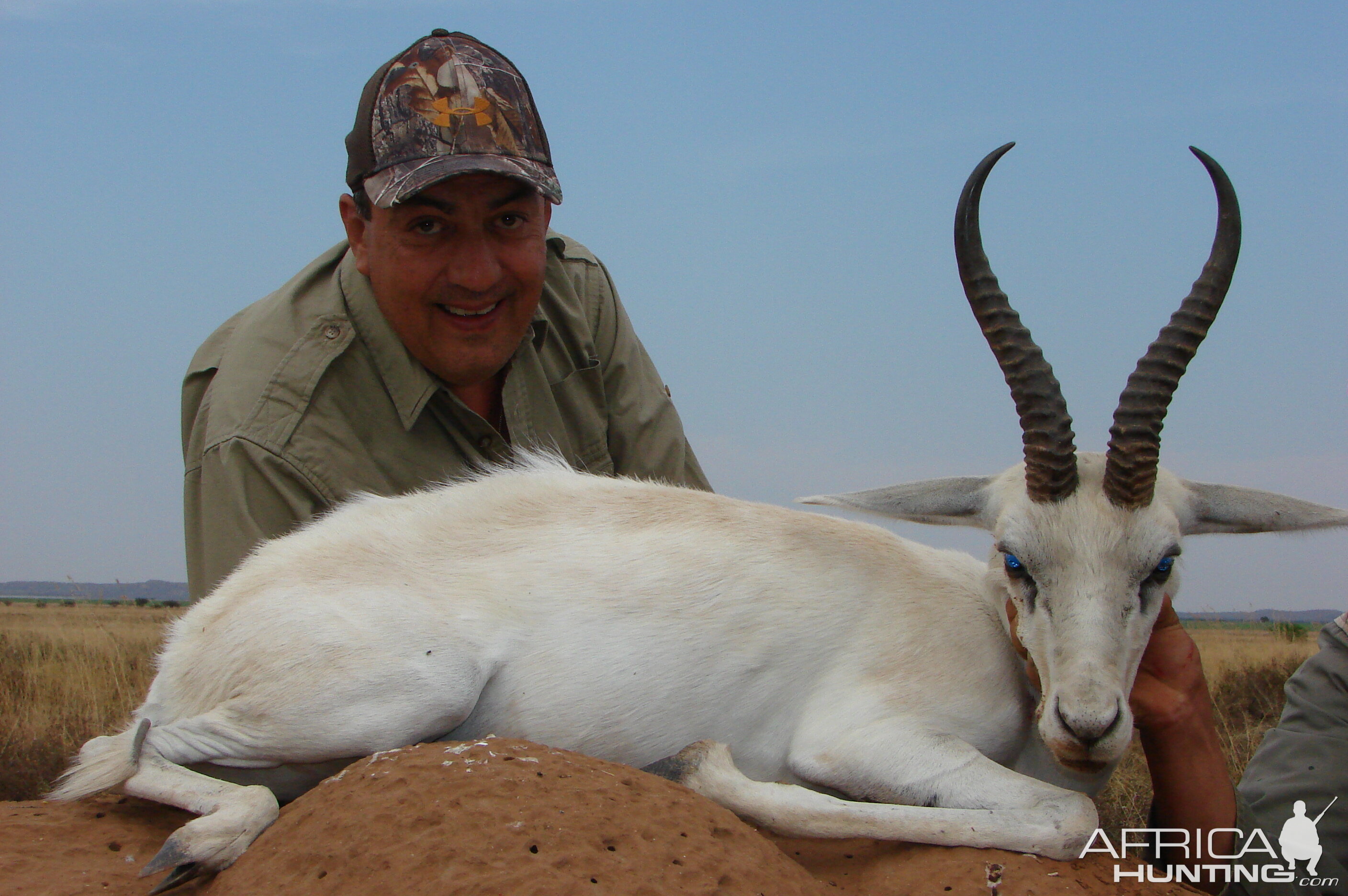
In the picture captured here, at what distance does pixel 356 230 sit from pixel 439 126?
2.57ft

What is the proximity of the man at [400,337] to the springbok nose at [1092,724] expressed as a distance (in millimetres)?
2917

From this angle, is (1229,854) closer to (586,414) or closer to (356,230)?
(586,414)

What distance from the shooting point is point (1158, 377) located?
3.80m

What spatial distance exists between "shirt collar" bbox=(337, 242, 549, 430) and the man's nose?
0.55 m

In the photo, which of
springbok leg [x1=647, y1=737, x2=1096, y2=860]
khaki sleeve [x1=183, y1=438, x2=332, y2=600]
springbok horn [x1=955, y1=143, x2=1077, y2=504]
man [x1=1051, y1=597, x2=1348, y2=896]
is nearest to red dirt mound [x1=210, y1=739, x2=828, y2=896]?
springbok leg [x1=647, y1=737, x2=1096, y2=860]

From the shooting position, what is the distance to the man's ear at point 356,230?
5328 millimetres

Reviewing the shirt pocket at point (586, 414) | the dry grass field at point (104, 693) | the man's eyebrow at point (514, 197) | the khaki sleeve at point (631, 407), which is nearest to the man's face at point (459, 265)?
the man's eyebrow at point (514, 197)

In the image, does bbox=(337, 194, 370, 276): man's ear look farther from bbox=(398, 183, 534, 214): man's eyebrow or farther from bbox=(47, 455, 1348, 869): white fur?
bbox=(47, 455, 1348, 869): white fur

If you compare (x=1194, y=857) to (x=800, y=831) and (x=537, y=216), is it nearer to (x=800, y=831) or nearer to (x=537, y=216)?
(x=800, y=831)

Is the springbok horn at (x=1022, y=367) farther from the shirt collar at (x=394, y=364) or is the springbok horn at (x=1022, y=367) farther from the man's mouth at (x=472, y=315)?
the shirt collar at (x=394, y=364)

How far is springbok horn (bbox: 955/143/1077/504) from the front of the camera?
3.82 metres

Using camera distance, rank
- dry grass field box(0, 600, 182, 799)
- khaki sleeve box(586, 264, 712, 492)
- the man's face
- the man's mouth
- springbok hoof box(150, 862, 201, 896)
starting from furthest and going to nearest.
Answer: dry grass field box(0, 600, 182, 799)
khaki sleeve box(586, 264, 712, 492)
the man's mouth
the man's face
springbok hoof box(150, 862, 201, 896)

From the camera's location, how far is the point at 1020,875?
10.3 ft

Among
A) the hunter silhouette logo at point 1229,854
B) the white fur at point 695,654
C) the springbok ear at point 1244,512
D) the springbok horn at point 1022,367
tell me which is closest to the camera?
the hunter silhouette logo at point 1229,854
